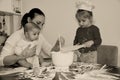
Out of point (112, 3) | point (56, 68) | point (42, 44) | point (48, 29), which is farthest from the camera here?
point (48, 29)

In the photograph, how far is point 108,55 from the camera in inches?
63.2

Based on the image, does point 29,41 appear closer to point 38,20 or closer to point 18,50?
point 18,50

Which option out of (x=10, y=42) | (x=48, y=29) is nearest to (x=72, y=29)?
(x=48, y=29)

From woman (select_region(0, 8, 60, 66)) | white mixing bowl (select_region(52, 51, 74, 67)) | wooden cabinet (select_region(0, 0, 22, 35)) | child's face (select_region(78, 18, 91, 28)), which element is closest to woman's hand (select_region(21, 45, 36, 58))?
woman (select_region(0, 8, 60, 66))

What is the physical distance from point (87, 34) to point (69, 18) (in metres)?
0.26

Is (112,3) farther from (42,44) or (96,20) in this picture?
(42,44)

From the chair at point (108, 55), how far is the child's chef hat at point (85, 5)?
1.09ft

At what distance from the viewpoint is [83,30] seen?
173cm

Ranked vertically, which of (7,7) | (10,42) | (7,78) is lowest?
(7,78)

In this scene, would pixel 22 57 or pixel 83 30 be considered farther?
pixel 83 30

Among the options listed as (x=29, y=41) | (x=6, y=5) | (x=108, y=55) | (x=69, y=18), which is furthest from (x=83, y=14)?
(x=6, y=5)

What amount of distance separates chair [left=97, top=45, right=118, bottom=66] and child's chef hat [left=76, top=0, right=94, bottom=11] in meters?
0.33

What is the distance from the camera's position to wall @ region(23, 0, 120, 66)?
1733mm

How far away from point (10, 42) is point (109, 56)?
2.47 feet
